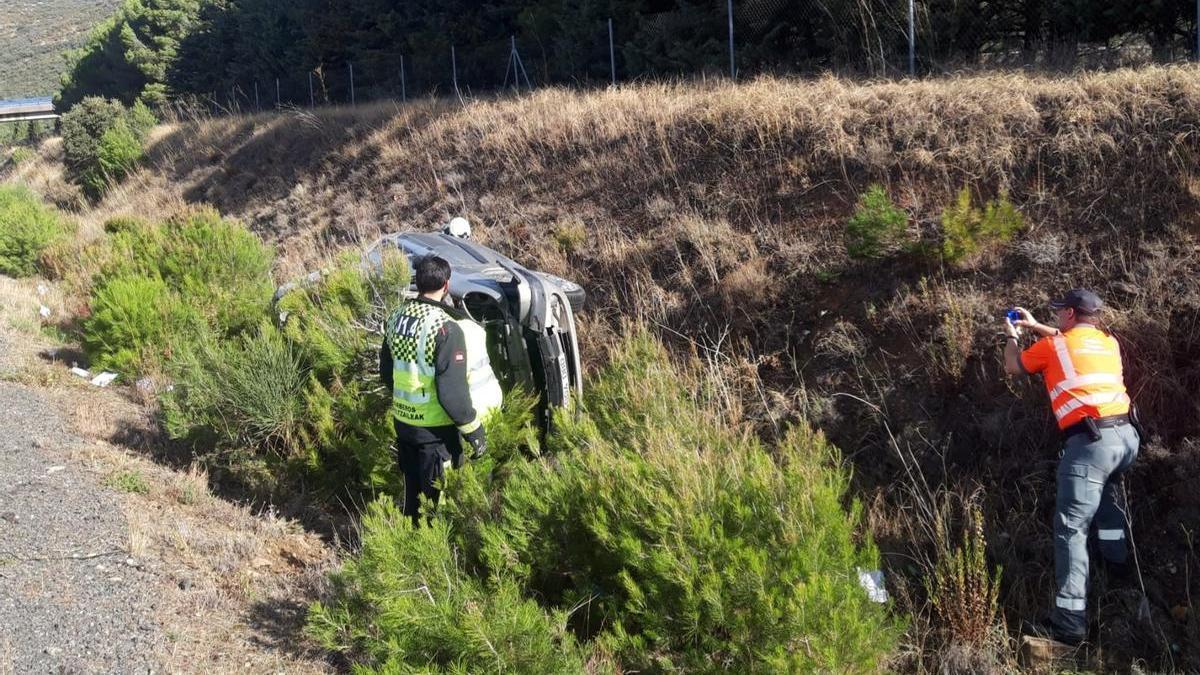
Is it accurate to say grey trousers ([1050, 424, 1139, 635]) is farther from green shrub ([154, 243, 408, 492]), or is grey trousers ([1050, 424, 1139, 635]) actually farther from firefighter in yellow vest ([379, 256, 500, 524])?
green shrub ([154, 243, 408, 492])

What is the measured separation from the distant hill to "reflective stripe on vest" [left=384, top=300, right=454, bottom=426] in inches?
3635

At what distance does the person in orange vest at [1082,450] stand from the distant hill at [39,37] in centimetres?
9456

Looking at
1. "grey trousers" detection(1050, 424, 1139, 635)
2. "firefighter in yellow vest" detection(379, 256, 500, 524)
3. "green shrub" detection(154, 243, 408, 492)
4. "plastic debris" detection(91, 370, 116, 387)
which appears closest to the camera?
"grey trousers" detection(1050, 424, 1139, 635)

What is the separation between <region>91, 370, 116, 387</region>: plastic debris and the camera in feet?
34.3

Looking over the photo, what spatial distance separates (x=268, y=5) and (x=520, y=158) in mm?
25394

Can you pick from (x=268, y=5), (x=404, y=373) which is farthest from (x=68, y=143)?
(x=404, y=373)

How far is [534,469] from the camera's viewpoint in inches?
201

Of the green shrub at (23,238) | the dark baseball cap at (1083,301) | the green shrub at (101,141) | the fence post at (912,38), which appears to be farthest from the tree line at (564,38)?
the green shrub at (23,238)

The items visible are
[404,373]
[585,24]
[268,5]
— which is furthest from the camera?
[268,5]

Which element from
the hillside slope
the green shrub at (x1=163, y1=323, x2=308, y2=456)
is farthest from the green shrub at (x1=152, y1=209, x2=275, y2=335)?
the green shrub at (x1=163, y1=323, x2=308, y2=456)

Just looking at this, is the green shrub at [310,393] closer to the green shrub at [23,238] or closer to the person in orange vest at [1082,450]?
the person in orange vest at [1082,450]

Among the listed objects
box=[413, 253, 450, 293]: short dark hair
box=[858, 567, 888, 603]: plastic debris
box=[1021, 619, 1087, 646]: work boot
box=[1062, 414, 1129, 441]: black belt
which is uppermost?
box=[413, 253, 450, 293]: short dark hair

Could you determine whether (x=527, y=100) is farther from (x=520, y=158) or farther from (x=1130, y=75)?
(x=1130, y=75)

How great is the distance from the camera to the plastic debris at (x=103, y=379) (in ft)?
34.3
